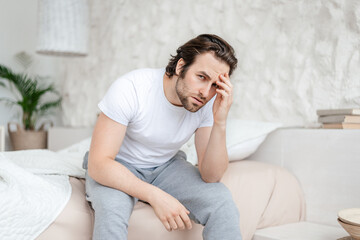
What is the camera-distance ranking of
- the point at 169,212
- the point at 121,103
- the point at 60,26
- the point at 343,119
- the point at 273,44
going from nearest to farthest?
the point at 169,212, the point at 121,103, the point at 343,119, the point at 273,44, the point at 60,26

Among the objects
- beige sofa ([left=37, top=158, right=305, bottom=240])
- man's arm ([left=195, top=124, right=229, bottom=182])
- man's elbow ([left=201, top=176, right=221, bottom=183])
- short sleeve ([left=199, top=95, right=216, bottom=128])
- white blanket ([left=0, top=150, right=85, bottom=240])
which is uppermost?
short sleeve ([left=199, top=95, right=216, bottom=128])

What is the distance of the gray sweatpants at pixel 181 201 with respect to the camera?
120 cm

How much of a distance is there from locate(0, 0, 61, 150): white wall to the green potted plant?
100 millimetres

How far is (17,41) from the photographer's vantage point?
4.23 metres

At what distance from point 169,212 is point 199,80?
47 cm

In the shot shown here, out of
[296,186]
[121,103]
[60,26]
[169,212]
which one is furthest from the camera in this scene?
[60,26]

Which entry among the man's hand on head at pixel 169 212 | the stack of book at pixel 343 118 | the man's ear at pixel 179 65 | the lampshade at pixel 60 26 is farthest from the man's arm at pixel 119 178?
the lampshade at pixel 60 26

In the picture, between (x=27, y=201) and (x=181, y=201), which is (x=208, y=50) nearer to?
(x=181, y=201)

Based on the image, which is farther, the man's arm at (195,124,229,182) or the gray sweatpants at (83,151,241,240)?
the man's arm at (195,124,229,182)

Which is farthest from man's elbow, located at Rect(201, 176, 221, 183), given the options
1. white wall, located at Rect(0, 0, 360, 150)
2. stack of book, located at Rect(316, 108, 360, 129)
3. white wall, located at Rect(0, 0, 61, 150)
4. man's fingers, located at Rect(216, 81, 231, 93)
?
white wall, located at Rect(0, 0, 61, 150)

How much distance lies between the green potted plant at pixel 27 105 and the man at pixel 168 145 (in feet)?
8.25

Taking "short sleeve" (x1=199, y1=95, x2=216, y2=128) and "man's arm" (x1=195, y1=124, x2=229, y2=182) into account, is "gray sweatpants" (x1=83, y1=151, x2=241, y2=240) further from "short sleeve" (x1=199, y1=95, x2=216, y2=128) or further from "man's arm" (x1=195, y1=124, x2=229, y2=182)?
"short sleeve" (x1=199, y1=95, x2=216, y2=128)

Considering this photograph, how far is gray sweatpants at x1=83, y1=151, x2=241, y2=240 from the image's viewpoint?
3.92ft

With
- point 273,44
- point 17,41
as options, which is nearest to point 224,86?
point 273,44
